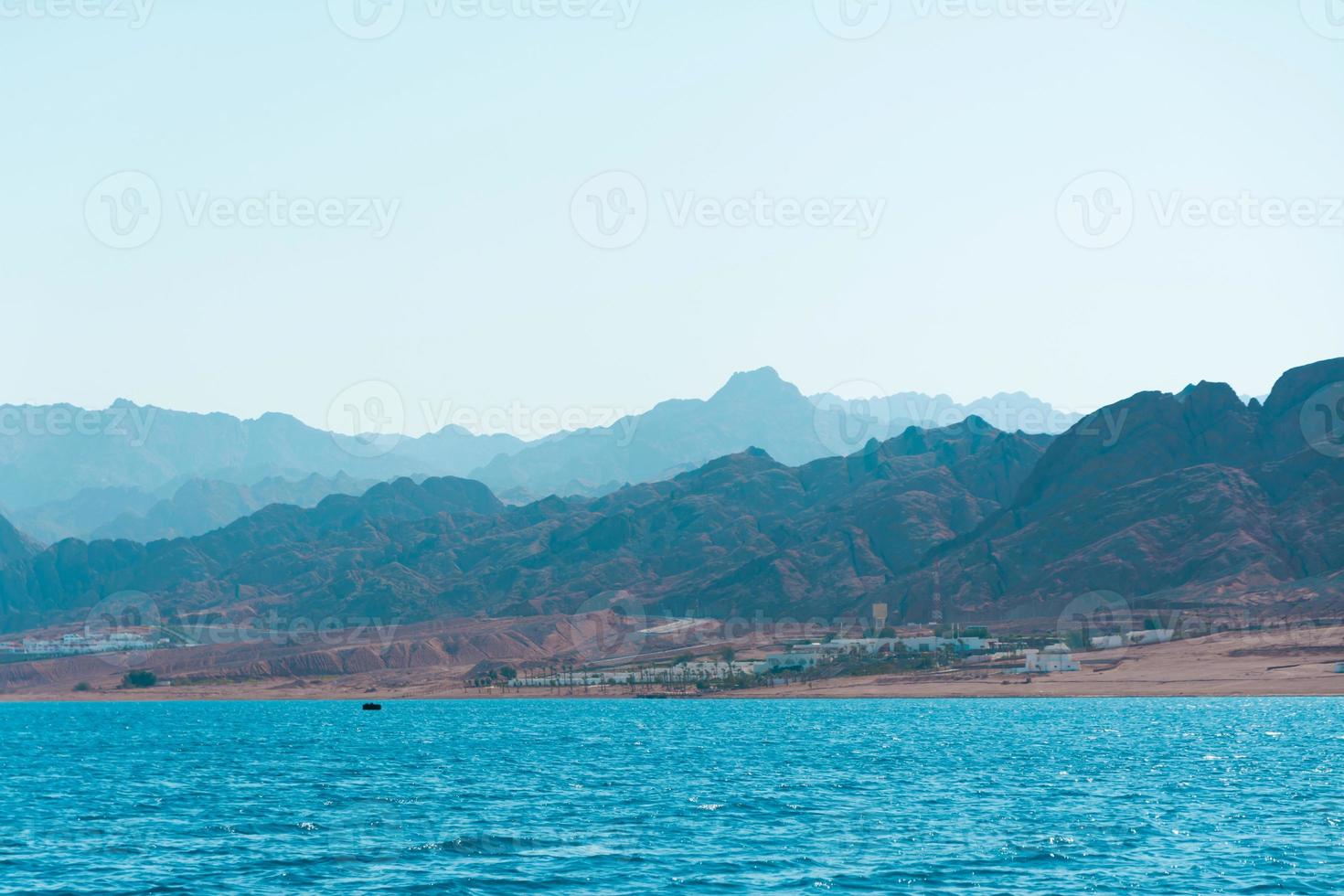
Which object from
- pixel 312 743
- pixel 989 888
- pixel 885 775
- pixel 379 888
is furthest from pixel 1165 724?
pixel 379 888

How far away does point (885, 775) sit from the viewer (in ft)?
404

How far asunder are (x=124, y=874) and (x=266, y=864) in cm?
736

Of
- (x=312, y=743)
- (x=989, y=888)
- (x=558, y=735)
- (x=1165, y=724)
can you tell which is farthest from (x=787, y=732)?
(x=989, y=888)

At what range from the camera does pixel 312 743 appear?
19088 cm

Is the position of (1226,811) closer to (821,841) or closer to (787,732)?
(821,841)

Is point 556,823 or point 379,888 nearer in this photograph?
point 379,888

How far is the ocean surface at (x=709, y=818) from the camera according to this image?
7344 centimetres

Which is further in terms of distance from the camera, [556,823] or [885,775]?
[885,775]

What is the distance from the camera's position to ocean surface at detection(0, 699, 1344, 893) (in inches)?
2891

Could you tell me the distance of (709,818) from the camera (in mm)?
96250

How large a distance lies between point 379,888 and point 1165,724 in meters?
139

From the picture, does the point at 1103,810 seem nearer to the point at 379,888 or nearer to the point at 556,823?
the point at 556,823

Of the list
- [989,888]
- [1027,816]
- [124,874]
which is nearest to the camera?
[989,888]

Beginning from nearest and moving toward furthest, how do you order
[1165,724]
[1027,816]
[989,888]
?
[989,888] → [1027,816] → [1165,724]
